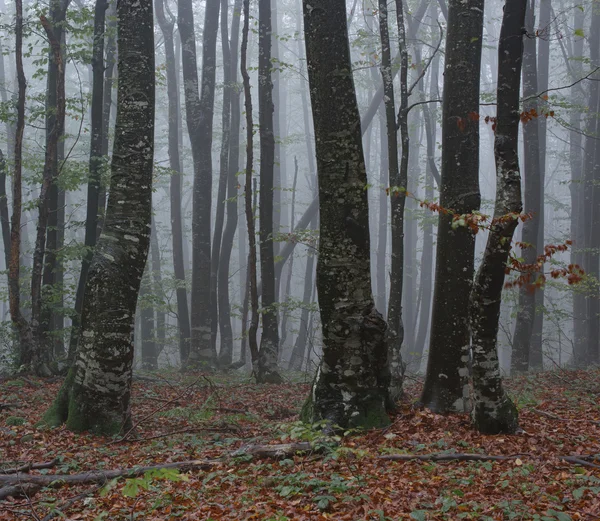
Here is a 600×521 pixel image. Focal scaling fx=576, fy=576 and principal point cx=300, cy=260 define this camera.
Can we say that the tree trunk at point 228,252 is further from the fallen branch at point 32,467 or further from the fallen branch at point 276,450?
the fallen branch at point 276,450

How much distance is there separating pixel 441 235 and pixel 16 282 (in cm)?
865

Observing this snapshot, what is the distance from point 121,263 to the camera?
7.23 meters

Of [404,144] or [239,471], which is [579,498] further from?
[404,144]

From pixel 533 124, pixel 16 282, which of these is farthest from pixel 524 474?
pixel 533 124

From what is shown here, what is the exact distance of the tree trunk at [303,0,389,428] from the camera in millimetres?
6211

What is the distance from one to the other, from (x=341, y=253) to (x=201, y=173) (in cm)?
1186

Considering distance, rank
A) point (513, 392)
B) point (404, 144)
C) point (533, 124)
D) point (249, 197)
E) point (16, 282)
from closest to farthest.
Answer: point (404, 144)
point (513, 392)
point (16, 282)
point (249, 197)
point (533, 124)

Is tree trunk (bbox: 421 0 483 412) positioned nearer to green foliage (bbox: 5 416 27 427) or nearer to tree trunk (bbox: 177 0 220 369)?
green foliage (bbox: 5 416 27 427)

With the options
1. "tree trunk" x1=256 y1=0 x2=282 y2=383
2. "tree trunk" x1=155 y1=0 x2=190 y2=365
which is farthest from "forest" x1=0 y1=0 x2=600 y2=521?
A: "tree trunk" x1=155 y1=0 x2=190 y2=365

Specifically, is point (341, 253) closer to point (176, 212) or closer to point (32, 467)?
point (32, 467)

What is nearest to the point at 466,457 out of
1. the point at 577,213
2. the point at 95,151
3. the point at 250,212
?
the point at 250,212

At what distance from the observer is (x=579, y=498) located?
4238 millimetres

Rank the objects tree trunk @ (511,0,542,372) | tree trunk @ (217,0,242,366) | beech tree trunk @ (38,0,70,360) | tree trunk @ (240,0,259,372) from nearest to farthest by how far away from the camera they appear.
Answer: beech tree trunk @ (38,0,70,360) → tree trunk @ (240,0,259,372) → tree trunk @ (511,0,542,372) → tree trunk @ (217,0,242,366)

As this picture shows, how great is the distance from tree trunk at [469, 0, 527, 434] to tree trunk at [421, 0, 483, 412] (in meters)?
1.16
